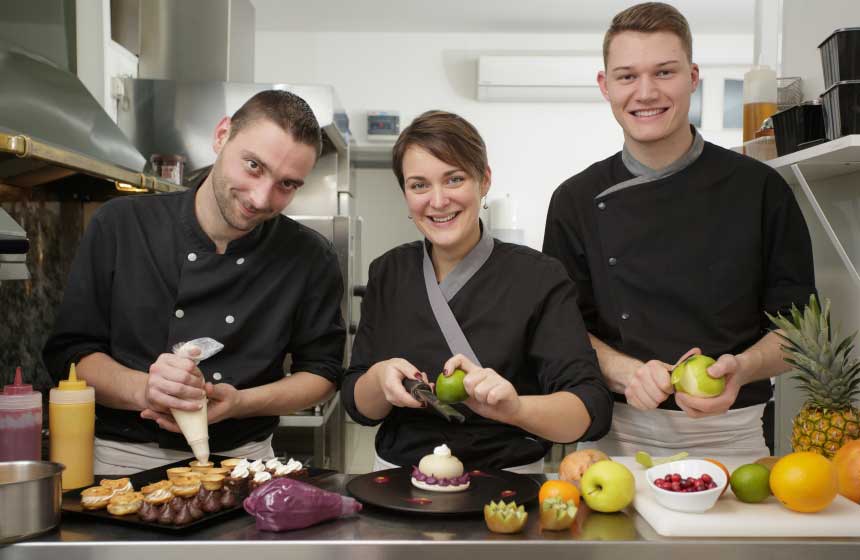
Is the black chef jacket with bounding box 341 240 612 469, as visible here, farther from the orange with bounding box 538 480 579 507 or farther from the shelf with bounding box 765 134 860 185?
the shelf with bounding box 765 134 860 185

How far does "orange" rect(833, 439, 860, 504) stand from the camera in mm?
1306

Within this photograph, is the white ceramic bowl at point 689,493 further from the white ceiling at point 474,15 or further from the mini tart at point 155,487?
the white ceiling at point 474,15

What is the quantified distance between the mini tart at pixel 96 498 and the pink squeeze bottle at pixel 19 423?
0.20m

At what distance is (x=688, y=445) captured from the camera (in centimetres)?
188

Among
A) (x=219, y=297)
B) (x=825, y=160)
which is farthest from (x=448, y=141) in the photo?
(x=825, y=160)

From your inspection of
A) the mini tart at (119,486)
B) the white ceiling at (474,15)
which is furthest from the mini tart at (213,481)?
the white ceiling at (474,15)

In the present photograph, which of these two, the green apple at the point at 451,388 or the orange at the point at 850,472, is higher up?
the green apple at the point at 451,388

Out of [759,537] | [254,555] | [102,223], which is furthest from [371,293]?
[759,537]

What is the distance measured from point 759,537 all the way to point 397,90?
6.08 m

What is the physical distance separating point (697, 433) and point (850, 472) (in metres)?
0.57

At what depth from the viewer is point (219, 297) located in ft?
6.16

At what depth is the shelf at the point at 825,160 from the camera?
186 centimetres

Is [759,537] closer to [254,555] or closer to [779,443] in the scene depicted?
[254,555]

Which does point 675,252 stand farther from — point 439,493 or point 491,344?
point 439,493
